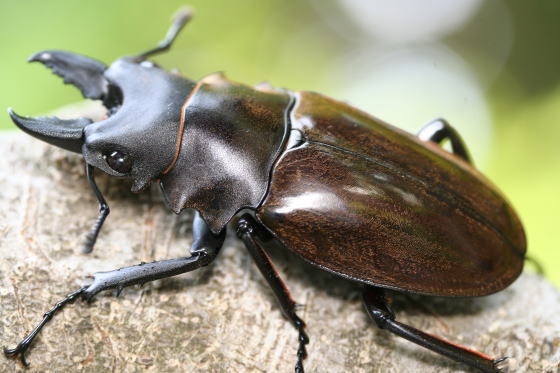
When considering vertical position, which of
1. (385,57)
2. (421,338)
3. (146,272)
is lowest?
(385,57)

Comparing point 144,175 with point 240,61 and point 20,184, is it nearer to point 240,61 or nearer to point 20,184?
point 20,184

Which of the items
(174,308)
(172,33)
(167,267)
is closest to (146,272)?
(167,267)

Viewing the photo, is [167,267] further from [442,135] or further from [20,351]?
[442,135]

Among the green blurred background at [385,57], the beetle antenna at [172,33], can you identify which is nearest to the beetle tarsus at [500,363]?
the green blurred background at [385,57]

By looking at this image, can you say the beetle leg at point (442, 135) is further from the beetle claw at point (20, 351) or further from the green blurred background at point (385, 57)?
the beetle claw at point (20, 351)

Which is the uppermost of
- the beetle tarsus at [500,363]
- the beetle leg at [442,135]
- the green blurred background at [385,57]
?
the beetle leg at [442,135]

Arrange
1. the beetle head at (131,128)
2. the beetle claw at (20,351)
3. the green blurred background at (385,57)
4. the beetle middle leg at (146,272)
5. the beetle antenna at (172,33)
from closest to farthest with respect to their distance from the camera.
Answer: the beetle claw at (20,351) < the beetle middle leg at (146,272) < the beetle head at (131,128) < the beetle antenna at (172,33) < the green blurred background at (385,57)

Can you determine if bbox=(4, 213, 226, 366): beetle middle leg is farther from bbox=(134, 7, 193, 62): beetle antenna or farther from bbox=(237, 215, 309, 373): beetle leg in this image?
bbox=(134, 7, 193, 62): beetle antenna

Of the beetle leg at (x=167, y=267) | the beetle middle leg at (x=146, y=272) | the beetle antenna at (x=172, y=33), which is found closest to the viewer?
the beetle middle leg at (x=146, y=272)
